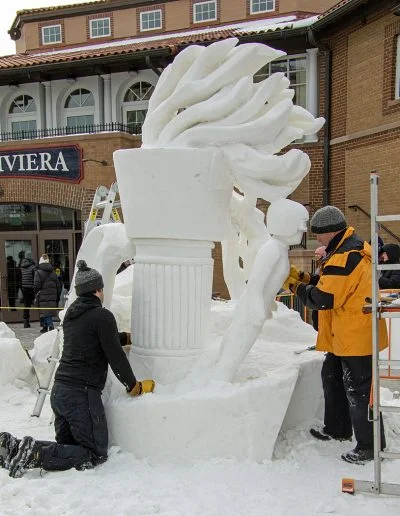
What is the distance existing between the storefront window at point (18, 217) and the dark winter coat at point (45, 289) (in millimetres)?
2992

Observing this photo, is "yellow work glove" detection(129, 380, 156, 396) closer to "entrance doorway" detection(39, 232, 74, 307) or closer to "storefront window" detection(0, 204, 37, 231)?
"entrance doorway" detection(39, 232, 74, 307)

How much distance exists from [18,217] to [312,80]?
6.93 metres

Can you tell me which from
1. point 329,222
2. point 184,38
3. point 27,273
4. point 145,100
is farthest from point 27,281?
point 329,222

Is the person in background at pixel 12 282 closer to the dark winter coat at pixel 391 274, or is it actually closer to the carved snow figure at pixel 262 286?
the dark winter coat at pixel 391 274

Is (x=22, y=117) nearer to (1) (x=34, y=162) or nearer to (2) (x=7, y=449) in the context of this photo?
(1) (x=34, y=162)

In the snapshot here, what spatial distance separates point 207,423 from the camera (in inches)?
113

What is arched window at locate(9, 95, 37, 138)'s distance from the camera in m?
12.8

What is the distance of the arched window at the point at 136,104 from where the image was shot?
12047 millimetres

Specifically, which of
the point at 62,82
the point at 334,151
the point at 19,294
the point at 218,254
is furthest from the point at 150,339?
the point at 62,82

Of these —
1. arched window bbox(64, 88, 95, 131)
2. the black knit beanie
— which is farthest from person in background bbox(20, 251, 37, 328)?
the black knit beanie

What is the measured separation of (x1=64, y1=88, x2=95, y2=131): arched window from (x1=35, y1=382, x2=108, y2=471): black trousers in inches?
409

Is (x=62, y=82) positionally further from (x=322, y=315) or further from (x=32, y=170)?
(x=322, y=315)

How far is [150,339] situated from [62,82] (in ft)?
34.6

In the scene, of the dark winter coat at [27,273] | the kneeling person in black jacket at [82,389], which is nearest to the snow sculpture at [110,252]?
the kneeling person in black jacket at [82,389]
